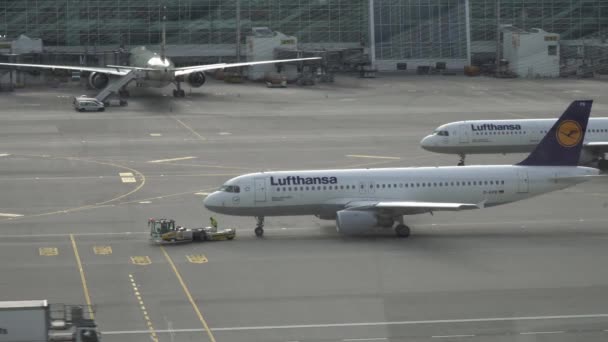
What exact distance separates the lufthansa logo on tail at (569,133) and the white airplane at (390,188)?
0.09 meters

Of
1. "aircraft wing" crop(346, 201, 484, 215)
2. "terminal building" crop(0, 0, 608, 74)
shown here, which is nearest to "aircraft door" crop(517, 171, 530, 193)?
"aircraft wing" crop(346, 201, 484, 215)

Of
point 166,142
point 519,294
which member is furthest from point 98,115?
point 519,294

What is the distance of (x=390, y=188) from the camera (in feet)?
191

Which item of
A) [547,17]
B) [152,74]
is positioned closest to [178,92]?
[152,74]

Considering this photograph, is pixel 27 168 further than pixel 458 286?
Yes

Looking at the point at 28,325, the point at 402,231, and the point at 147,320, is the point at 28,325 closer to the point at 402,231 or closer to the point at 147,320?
the point at 147,320

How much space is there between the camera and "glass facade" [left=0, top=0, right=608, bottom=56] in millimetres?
160375

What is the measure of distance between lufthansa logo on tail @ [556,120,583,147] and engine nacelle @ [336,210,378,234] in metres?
11.2

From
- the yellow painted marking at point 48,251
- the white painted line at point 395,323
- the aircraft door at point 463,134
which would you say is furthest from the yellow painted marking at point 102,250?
the aircraft door at point 463,134

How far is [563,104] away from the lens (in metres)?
120

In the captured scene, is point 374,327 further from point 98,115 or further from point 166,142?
point 98,115

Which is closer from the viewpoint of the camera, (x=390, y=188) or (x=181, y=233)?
(x=181, y=233)

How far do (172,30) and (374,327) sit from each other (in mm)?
126936

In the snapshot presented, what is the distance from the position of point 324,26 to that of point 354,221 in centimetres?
11399
